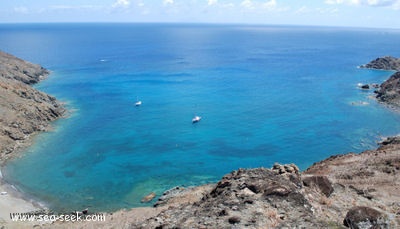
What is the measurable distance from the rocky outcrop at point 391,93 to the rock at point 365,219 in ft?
285

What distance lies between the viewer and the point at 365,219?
23250 mm

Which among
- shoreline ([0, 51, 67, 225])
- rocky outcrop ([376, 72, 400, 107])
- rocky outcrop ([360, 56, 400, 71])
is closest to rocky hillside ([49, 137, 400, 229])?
shoreline ([0, 51, 67, 225])

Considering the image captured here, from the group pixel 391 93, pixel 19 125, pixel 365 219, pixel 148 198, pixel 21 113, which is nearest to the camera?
pixel 365 219

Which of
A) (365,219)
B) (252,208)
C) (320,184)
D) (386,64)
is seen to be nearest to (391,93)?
(386,64)

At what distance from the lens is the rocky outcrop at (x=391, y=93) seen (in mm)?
99919

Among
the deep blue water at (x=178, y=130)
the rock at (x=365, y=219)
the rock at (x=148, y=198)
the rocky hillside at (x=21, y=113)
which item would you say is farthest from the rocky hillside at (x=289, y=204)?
the rocky hillside at (x=21, y=113)

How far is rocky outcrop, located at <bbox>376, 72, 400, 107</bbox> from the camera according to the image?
9992 cm

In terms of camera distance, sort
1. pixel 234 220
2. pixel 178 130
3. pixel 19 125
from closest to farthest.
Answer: pixel 234 220 → pixel 19 125 → pixel 178 130

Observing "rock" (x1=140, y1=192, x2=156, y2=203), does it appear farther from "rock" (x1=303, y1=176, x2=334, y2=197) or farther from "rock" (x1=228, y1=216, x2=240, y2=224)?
"rock" (x1=228, y1=216, x2=240, y2=224)

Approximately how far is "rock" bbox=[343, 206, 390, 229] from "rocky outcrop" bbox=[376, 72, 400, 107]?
86.9 meters

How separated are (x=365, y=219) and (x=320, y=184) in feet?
25.6

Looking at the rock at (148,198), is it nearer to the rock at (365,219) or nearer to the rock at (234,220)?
the rock at (234,220)

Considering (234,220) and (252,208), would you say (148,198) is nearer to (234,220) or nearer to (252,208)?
(252,208)

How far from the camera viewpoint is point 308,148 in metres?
70.1
